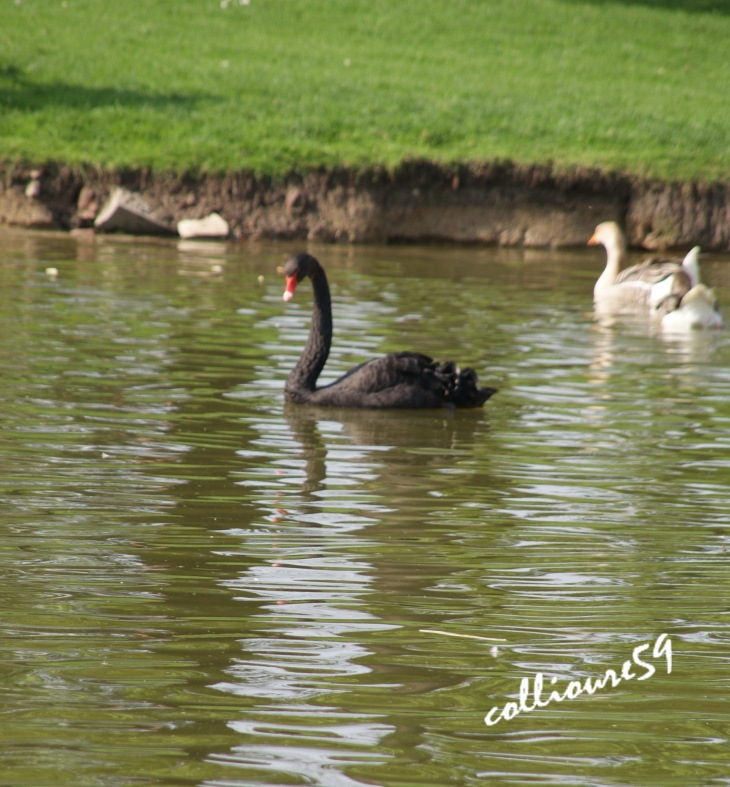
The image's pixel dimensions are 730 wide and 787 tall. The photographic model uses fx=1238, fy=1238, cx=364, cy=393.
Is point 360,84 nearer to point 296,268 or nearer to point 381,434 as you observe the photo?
point 296,268

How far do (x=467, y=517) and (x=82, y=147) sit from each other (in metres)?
15.4

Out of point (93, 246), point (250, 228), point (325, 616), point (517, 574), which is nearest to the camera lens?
A: point (325, 616)

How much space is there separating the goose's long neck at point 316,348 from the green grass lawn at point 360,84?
34.1 feet

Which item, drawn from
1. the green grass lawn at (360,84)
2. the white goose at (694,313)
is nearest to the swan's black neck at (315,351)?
the white goose at (694,313)

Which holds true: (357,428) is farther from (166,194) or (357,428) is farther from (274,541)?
(166,194)

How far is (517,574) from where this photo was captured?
456 centimetres

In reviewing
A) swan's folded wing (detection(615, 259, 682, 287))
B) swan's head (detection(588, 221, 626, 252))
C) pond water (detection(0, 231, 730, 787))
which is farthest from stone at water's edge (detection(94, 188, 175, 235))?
pond water (detection(0, 231, 730, 787))

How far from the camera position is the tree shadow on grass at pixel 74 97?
69.5ft

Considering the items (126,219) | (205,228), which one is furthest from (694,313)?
(126,219)

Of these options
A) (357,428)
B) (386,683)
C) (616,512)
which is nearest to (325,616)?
(386,683)

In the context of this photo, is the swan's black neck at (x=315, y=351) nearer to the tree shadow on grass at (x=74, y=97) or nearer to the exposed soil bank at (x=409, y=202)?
the exposed soil bank at (x=409, y=202)

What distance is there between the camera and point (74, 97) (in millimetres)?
21438
